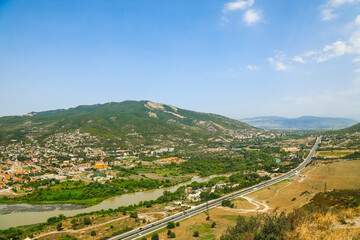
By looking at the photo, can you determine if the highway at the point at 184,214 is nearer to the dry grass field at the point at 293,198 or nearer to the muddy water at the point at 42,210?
the dry grass field at the point at 293,198

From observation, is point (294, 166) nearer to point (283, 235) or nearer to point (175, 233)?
point (175, 233)

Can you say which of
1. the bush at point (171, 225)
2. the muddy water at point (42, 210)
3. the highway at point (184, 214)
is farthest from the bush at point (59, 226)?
the bush at point (171, 225)

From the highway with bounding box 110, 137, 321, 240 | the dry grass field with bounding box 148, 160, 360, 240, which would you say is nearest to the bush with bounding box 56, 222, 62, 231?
the highway with bounding box 110, 137, 321, 240

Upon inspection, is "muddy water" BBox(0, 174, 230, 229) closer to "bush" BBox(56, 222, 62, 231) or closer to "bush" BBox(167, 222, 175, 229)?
"bush" BBox(56, 222, 62, 231)

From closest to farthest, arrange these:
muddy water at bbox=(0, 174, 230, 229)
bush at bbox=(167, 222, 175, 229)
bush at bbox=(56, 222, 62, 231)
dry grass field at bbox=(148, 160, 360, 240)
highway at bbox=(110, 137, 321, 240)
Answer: dry grass field at bbox=(148, 160, 360, 240) → highway at bbox=(110, 137, 321, 240) → bush at bbox=(167, 222, 175, 229) → bush at bbox=(56, 222, 62, 231) → muddy water at bbox=(0, 174, 230, 229)

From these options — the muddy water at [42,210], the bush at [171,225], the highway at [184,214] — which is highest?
the bush at [171,225]

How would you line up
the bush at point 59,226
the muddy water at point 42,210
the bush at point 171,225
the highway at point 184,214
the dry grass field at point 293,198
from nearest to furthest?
the dry grass field at point 293,198 < the highway at point 184,214 < the bush at point 171,225 < the bush at point 59,226 < the muddy water at point 42,210

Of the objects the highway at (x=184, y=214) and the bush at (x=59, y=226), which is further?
the bush at (x=59, y=226)

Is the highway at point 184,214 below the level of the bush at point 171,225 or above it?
below

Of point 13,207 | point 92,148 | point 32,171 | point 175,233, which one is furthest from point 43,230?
point 92,148

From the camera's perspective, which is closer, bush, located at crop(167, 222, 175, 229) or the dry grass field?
the dry grass field

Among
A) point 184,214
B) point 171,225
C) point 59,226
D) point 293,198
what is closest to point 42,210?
point 59,226
